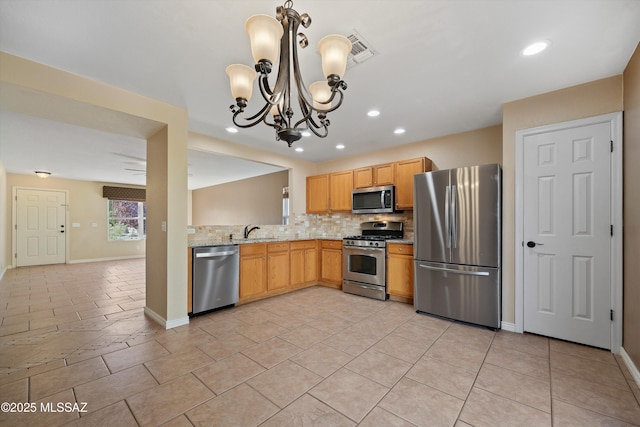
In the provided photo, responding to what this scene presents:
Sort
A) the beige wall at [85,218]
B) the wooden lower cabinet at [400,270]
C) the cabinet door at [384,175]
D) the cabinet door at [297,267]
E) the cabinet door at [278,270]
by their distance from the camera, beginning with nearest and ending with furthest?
the wooden lower cabinet at [400,270] < the cabinet door at [278,270] < the cabinet door at [384,175] < the cabinet door at [297,267] < the beige wall at [85,218]

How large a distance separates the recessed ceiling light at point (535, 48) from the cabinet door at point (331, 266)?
340 cm

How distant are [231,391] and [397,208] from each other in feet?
10.7

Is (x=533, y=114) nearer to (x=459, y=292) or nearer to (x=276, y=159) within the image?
(x=459, y=292)

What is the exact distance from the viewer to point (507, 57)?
2.07 m

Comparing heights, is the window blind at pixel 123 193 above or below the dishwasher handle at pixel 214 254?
above

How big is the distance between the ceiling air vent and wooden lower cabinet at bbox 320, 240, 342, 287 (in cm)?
300

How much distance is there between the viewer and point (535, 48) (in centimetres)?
196

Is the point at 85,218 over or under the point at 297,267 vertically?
over

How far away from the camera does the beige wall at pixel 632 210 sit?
1998 millimetres

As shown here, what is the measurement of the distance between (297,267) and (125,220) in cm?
711

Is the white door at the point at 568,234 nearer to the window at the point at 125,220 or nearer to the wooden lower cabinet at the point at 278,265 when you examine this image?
the wooden lower cabinet at the point at 278,265

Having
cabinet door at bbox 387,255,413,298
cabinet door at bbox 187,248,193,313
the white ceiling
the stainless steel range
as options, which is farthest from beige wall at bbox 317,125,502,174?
cabinet door at bbox 187,248,193,313

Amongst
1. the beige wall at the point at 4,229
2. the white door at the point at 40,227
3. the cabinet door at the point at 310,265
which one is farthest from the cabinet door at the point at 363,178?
the white door at the point at 40,227

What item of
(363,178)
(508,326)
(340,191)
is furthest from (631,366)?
(340,191)
